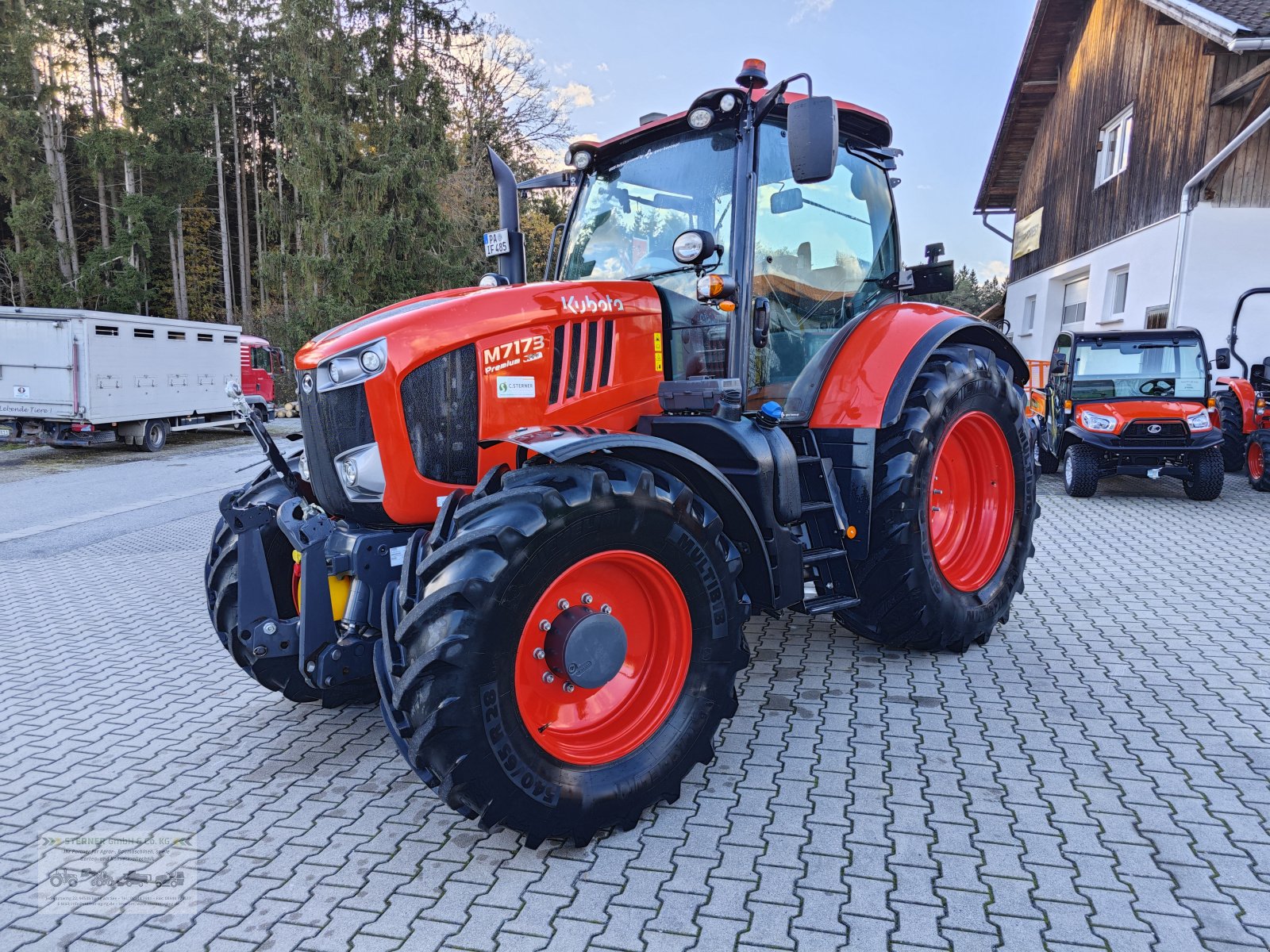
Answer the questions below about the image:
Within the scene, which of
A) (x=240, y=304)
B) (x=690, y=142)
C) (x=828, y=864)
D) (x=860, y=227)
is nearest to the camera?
(x=828, y=864)

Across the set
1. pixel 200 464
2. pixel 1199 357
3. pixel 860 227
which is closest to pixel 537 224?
pixel 200 464

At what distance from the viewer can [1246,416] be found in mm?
10359

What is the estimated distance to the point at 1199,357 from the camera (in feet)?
30.8

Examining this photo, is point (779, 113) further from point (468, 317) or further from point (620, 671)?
point (620, 671)

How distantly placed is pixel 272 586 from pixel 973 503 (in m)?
3.51

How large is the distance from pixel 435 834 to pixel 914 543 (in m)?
2.34

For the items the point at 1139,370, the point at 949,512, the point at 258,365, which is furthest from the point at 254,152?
the point at 949,512

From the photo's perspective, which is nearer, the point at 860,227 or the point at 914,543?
the point at 914,543

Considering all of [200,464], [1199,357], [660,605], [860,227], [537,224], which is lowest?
[200,464]

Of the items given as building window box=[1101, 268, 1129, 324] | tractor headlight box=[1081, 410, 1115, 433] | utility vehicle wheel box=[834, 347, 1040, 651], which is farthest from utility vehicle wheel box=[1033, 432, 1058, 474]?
utility vehicle wheel box=[834, 347, 1040, 651]

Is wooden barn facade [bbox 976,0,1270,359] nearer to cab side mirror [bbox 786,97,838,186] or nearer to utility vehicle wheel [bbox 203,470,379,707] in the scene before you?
cab side mirror [bbox 786,97,838,186]

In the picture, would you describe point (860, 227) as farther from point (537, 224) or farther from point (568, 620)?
point (537, 224)

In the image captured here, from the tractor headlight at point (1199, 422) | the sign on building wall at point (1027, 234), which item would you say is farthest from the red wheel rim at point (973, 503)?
the sign on building wall at point (1027, 234)

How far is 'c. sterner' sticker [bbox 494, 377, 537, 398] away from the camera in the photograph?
303 cm
